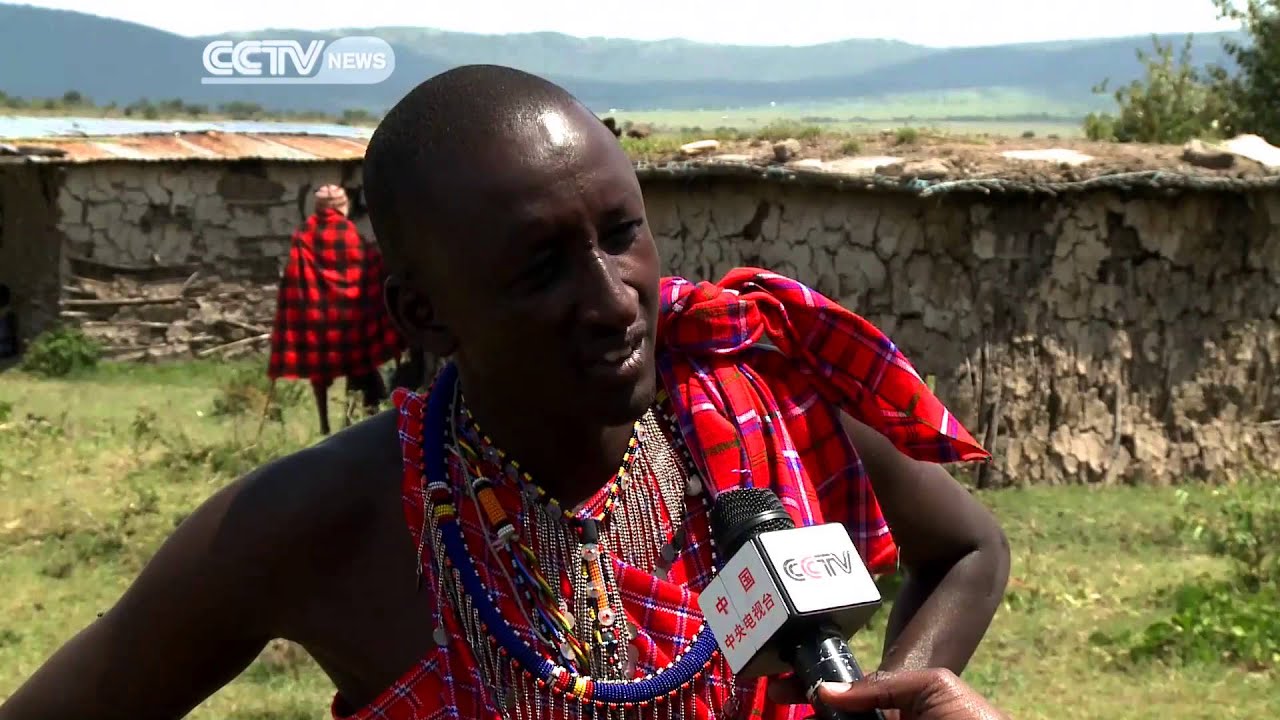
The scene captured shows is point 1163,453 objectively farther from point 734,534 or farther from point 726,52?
point 726,52

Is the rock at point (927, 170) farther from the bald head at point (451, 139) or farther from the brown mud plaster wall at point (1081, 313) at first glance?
the bald head at point (451, 139)

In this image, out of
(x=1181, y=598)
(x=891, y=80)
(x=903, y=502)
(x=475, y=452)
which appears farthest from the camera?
(x=891, y=80)

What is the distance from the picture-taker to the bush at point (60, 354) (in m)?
11.7

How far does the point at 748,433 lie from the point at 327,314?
25.2 ft

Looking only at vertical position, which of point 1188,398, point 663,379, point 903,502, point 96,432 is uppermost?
point 663,379

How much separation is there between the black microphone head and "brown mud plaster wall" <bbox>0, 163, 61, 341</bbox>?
11.7m

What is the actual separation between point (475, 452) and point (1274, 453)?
6.65 metres

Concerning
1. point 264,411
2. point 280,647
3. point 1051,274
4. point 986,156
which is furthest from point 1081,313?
point 264,411

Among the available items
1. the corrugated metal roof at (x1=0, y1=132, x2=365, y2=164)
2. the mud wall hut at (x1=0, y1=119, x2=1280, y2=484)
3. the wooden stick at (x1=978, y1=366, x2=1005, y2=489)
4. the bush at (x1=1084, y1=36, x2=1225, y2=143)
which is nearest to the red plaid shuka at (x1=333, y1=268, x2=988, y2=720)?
the mud wall hut at (x1=0, y1=119, x2=1280, y2=484)

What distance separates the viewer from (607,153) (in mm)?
1484

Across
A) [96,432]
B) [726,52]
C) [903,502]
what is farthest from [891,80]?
[903,502]

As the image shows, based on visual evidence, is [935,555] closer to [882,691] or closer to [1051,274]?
[882,691]

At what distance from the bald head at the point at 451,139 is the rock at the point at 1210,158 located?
20.3ft

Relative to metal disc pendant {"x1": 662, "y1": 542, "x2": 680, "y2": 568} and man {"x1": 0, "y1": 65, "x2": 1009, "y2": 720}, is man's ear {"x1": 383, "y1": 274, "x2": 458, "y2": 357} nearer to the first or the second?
man {"x1": 0, "y1": 65, "x2": 1009, "y2": 720}
